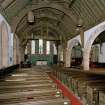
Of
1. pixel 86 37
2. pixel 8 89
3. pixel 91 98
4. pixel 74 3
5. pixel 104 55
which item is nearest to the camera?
pixel 8 89

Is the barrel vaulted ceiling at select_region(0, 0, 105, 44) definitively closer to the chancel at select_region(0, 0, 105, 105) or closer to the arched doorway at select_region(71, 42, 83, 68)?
the chancel at select_region(0, 0, 105, 105)

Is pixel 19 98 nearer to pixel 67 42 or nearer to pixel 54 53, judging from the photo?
pixel 67 42

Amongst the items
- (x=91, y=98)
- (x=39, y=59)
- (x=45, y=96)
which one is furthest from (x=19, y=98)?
(x=39, y=59)

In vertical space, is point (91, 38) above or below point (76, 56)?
above

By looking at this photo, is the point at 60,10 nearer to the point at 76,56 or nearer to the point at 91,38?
the point at 91,38

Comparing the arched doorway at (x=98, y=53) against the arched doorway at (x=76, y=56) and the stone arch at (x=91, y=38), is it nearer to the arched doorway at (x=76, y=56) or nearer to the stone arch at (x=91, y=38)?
the arched doorway at (x=76, y=56)

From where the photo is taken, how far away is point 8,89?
199 inches

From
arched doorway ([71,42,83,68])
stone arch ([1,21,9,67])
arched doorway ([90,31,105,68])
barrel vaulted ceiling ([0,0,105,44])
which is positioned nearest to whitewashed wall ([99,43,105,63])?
arched doorway ([90,31,105,68])

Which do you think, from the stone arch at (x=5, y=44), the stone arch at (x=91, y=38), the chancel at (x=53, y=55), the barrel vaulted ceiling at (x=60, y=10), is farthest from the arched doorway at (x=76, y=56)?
the stone arch at (x=5, y=44)

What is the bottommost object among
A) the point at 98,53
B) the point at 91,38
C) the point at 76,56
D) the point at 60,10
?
the point at 76,56

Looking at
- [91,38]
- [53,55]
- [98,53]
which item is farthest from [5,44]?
[53,55]

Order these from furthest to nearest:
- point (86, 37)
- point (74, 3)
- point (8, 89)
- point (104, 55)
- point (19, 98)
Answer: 1. point (104, 55)
2. point (86, 37)
3. point (74, 3)
4. point (8, 89)
5. point (19, 98)

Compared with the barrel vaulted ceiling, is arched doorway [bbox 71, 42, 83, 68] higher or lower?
lower

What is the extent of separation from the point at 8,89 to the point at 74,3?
9894mm
